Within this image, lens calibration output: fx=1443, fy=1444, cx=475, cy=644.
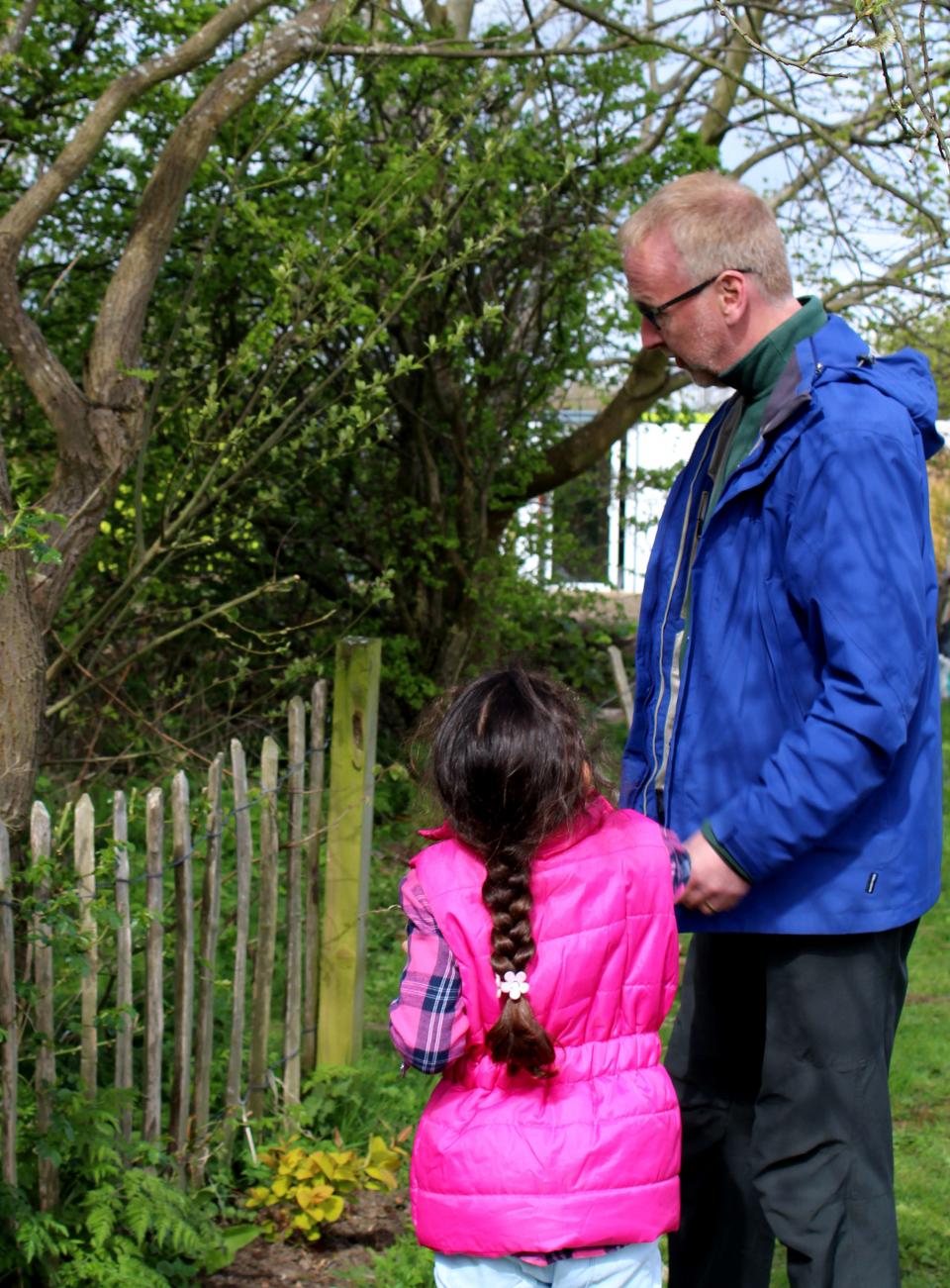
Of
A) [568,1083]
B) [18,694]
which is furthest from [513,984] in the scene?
[18,694]

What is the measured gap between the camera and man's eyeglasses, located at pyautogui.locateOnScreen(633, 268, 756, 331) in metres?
2.28

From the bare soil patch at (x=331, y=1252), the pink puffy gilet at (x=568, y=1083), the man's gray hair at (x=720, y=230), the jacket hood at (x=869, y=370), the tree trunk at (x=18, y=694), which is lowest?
the bare soil patch at (x=331, y=1252)

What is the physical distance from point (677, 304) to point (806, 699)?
66 centimetres

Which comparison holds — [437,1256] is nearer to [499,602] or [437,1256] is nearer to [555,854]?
[555,854]

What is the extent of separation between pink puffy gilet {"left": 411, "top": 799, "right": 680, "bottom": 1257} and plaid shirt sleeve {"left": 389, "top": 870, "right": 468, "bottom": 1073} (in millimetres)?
20

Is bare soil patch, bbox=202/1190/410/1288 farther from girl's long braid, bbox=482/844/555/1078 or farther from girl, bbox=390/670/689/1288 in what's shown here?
girl's long braid, bbox=482/844/555/1078

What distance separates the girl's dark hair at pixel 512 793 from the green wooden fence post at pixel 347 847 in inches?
71.9

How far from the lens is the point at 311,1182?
353cm

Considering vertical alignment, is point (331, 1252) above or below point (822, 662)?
below

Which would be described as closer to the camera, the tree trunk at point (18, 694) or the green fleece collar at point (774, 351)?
the green fleece collar at point (774, 351)

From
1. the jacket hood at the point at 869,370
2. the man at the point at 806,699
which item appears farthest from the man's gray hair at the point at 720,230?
the jacket hood at the point at 869,370

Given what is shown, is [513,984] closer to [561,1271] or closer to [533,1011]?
[533,1011]

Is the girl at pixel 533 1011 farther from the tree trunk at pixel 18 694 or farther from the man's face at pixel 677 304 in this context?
the tree trunk at pixel 18 694

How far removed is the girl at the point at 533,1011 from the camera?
77.8 inches
